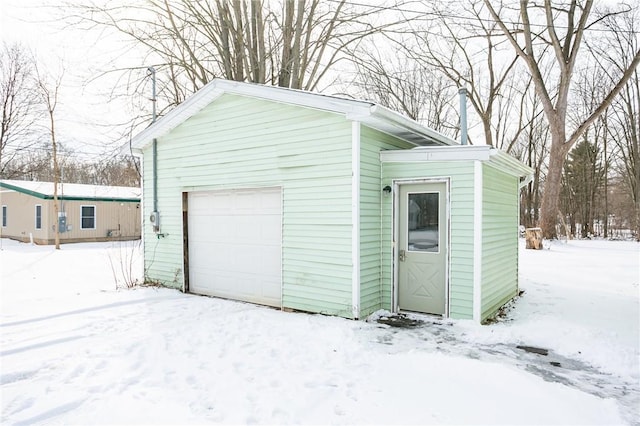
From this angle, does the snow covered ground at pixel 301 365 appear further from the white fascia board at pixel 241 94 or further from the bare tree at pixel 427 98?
the bare tree at pixel 427 98

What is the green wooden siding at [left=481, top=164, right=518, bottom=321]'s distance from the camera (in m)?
5.78

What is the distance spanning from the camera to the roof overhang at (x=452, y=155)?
541 cm

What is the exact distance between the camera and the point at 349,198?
18.7 ft

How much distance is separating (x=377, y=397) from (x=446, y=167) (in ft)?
11.5

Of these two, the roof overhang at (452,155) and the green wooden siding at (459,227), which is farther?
the green wooden siding at (459,227)

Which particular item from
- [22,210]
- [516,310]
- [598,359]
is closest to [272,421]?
[598,359]

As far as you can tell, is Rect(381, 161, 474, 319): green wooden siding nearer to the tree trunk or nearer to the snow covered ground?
the snow covered ground

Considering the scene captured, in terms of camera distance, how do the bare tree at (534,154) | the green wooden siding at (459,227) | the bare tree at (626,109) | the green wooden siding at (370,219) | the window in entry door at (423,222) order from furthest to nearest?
the bare tree at (534,154) < the bare tree at (626,109) < the window in entry door at (423,222) < the green wooden siding at (370,219) < the green wooden siding at (459,227)

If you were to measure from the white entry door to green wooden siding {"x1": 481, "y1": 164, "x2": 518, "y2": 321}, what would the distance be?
23.0 inches

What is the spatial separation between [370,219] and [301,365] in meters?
2.56

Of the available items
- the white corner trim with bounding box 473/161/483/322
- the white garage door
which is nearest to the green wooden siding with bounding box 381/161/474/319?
the white corner trim with bounding box 473/161/483/322

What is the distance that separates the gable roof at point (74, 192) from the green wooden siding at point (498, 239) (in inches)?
674

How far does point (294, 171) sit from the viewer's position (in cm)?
627

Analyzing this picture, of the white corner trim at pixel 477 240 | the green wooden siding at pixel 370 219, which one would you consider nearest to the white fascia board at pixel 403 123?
the green wooden siding at pixel 370 219
